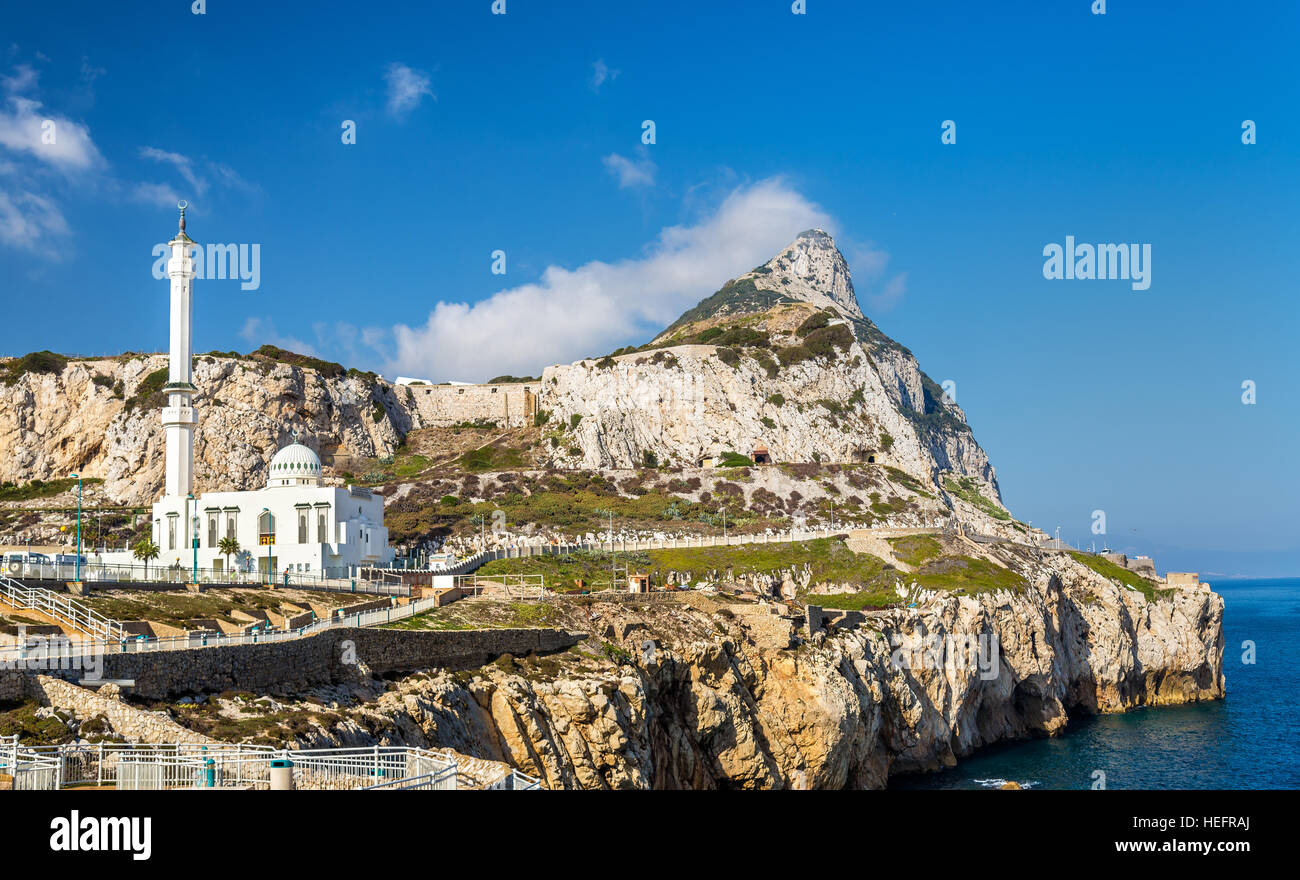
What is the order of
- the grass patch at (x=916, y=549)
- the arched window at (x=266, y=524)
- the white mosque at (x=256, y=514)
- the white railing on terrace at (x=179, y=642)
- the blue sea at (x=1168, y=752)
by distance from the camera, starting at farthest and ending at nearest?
the grass patch at (x=916, y=549) → the arched window at (x=266, y=524) → the white mosque at (x=256, y=514) → the blue sea at (x=1168, y=752) → the white railing on terrace at (x=179, y=642)

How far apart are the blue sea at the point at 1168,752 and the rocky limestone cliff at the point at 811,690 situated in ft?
7.54

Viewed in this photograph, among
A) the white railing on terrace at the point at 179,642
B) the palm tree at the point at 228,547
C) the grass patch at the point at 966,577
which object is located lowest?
the grass patch at the point at 966,577

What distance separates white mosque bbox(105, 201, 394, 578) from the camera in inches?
2623

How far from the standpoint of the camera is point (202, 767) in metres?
18.4

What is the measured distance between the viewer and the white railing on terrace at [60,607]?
32312 millimetres

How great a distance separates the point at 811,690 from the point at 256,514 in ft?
120

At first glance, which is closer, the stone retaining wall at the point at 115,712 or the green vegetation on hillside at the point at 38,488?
the stone retaining wall at the point at 115,712

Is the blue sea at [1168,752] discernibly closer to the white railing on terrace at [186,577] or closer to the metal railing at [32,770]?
the white railing on terrace at [186,577]

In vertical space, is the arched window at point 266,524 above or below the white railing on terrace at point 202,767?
above

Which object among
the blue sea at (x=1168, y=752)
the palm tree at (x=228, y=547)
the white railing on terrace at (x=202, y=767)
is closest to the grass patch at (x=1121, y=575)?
the blue sea at (x=1168, y=752)

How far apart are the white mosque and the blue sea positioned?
3520 cm

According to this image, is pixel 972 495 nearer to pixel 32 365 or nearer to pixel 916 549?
pixel 916 549

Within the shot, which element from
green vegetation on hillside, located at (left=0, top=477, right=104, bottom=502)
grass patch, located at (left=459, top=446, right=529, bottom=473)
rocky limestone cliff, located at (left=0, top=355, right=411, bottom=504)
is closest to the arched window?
rocky limestone cliff, located at (left=0, top=355, right=411, bottom=504)

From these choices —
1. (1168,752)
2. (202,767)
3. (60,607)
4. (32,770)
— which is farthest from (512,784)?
(1168,752)
